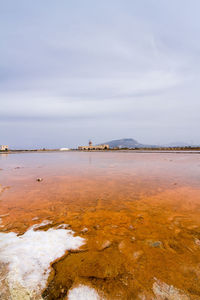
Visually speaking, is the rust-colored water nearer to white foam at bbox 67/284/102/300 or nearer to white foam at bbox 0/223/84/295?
white foam at bbox 67/284/102/300

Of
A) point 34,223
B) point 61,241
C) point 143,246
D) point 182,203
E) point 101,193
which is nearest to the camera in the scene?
point 143,246

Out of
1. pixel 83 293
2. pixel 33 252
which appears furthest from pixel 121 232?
pixel 33 252

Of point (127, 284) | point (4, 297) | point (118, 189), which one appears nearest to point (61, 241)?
point (4, 297)

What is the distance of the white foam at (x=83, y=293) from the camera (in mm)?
1923

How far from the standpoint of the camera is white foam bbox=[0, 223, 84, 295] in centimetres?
215

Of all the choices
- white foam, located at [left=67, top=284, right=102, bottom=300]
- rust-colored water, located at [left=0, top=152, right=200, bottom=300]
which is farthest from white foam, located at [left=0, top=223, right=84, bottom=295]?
white foam, located at [left=67, top=284, right=102, bottom=300]

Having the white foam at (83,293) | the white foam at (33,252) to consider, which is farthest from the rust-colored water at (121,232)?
the white foam at (33,252)

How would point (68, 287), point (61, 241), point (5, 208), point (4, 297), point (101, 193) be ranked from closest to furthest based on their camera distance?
point (4, 297)
point (68, 287)
point (61, 241)
point (5, 208)
point (101, 193)

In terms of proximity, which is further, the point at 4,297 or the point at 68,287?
the point at 68,287

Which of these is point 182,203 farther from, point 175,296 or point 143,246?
point 175,296

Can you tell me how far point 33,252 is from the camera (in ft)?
9.11

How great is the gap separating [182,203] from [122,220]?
2.46 metres

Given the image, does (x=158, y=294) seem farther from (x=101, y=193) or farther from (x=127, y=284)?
(x=101, y=193)

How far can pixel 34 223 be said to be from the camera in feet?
12.6
